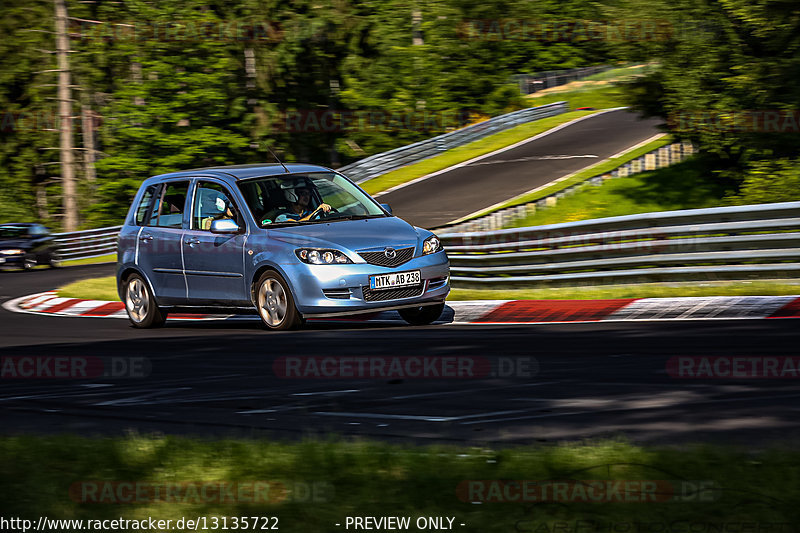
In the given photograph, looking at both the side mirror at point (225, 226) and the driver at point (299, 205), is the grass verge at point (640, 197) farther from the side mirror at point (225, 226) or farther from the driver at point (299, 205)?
the side mirror at point (225, 226)

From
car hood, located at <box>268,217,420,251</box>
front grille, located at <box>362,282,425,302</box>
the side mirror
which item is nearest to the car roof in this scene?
the side mirror

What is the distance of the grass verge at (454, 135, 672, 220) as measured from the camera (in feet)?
95.4

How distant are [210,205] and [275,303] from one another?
5.51 ft

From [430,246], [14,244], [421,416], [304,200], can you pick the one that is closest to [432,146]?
[14,244]

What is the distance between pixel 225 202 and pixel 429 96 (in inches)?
1691

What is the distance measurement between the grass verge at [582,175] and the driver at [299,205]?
49.1 ft

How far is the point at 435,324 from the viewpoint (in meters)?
11.9

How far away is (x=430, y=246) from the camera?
1158 centimetres

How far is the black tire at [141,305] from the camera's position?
13.2 metres

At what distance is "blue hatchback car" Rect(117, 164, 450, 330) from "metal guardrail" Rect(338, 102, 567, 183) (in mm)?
21597

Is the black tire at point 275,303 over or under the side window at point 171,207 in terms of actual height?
under

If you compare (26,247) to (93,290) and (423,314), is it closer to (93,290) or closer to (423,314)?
(93,290)
